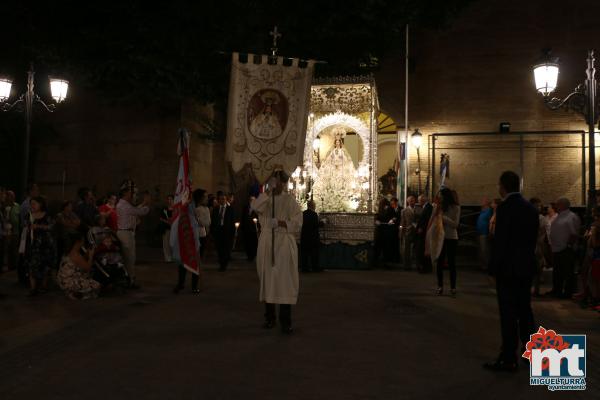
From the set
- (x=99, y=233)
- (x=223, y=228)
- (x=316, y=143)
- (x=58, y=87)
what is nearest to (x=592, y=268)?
(x=223, y=228)

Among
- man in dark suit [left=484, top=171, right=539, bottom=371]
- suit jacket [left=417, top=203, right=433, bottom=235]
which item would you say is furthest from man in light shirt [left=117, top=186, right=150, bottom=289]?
man in dark suit [left=484, top=171, right=539, bottom=371]

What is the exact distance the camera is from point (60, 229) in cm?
1141

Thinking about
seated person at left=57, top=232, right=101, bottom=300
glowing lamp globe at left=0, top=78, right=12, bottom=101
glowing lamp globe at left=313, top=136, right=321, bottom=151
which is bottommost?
seated person at left=57, top=232, right=101, bottom=300

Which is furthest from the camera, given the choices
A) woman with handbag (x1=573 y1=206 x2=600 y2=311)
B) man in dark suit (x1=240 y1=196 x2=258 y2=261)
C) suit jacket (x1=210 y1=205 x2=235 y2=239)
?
man in dark suit (x1=240 y1=196 x2=258 y2=261)

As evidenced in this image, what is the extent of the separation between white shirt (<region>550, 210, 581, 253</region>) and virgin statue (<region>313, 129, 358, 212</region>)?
603cm

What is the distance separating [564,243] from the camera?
9516 millimetres

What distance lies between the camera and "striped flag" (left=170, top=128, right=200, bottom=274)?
944cm

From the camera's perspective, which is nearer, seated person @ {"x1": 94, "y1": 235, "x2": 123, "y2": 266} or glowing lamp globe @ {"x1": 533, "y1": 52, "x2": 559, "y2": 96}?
seated person @ {"x1": 94, "y1": 235, "x2": 123, "y2": 266}

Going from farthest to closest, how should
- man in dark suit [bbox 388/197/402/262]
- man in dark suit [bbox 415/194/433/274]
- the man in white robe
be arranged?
1. man in dark suit [bbox 388/197/402/262]
2. man in dark suit [bbox 415/194/433/274]
3. the man in white robe

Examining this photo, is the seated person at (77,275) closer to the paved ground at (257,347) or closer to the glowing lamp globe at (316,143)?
the paved ground at (257,347)

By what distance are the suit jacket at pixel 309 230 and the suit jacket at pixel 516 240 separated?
815cm

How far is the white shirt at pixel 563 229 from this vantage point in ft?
30.7

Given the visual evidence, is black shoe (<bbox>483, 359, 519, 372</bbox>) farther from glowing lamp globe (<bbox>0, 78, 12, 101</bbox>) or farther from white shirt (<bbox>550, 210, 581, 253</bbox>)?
glowing lamp globe (<bbox>0, 78, 12, 101</bbox>)

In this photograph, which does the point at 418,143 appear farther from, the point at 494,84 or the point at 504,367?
the point at 504,367
